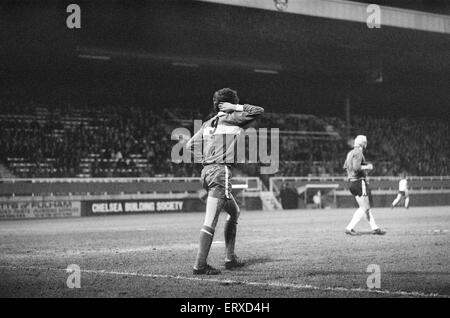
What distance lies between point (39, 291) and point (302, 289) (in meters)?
2.59

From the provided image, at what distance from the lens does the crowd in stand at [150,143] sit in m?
31.8

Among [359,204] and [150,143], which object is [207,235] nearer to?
[359,204]

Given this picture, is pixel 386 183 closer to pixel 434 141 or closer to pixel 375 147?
pixel 375 147

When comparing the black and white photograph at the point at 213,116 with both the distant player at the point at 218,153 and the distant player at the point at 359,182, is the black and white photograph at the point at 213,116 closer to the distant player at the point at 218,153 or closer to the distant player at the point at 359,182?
the distant player at the point at 359,182

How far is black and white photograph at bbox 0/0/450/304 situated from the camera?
16109mm

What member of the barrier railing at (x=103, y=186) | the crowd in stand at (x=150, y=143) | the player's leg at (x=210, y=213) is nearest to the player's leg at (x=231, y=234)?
the player's leg at (x=210, y=213)

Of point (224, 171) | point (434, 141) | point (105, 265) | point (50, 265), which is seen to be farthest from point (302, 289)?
point (434, 141)

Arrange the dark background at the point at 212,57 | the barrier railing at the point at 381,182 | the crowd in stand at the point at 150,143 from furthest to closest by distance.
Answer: the barrier railing at the point at 381,182, the crowd in stand at the point at 150,143, the dark background at the point at 212,57

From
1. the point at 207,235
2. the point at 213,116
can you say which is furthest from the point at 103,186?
the point at 207,235

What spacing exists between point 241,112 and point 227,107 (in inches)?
7.0

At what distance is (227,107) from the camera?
7.24 m

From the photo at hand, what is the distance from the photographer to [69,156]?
3188 centimetres

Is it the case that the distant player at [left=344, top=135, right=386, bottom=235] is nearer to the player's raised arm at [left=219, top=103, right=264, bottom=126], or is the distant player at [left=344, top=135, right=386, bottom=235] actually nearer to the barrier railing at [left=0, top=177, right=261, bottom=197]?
the player's raised arm at [left=219, top=103, right=264, bottom=126]

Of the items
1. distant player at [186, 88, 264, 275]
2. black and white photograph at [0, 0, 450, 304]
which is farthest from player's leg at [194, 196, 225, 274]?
black and white photograph at [0, 0, 450, 304]
